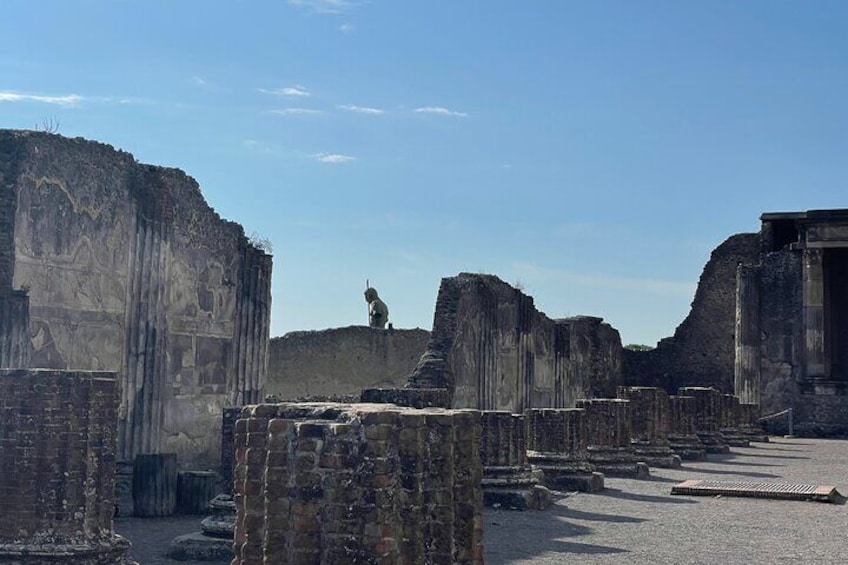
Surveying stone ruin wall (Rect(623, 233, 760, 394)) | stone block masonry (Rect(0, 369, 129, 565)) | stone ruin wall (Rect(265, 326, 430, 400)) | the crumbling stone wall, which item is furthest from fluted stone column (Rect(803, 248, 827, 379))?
stone block masonry (Rect(0, 369, 129, 565))

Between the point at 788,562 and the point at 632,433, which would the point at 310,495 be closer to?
the point at 788,562

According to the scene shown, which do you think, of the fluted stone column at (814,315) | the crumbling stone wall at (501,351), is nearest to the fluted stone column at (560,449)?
the crumbling stone wall at (501,351)

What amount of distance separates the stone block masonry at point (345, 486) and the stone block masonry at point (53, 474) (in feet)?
8.19

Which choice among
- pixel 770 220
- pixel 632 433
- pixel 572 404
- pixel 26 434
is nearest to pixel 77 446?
pixel 26 434

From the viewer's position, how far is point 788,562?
796 centimetres

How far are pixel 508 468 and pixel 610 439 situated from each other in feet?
14.9

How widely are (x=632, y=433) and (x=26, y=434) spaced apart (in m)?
12.5

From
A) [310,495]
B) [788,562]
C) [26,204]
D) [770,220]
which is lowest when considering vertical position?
[788,562]

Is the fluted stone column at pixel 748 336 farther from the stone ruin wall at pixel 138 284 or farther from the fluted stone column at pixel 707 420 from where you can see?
the stone ruin wall at pixel 138 284

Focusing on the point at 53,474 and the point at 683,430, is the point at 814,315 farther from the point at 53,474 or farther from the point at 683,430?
the point at 53,474

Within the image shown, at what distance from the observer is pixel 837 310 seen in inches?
1291

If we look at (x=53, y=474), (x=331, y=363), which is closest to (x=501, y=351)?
(x=331, y=363)

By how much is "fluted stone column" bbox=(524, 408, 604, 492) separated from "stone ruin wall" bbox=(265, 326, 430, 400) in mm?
7245

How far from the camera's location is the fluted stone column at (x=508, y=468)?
37.7 ft
